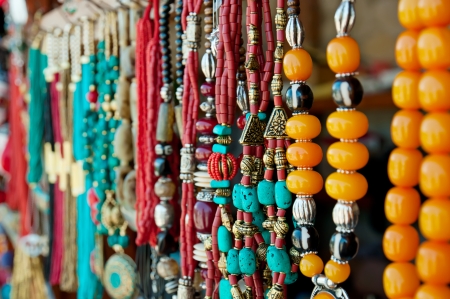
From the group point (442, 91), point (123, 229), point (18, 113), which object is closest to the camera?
point (442, 91)

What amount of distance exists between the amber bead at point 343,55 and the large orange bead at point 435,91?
0.07 m

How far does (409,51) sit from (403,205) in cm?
12

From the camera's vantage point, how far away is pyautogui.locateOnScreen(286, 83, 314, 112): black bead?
43 cm

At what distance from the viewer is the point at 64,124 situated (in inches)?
32.3

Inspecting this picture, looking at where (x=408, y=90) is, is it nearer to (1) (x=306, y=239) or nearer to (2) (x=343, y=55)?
(2) (x=343, y=55)

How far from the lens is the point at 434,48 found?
0.33m

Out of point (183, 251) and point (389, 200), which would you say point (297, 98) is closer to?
point (389, 200)

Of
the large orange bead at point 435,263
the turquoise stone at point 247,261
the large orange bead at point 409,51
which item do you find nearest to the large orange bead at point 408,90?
the large orange bead at point 409,51

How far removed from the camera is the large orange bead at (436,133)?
1.09 ft

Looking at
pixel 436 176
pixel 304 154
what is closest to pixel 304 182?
pixel 304 154

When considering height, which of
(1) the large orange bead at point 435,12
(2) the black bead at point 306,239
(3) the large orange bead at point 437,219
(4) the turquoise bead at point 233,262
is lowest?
(4) the turquoise bead at point 233,262

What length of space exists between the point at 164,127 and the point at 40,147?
16.5 inches

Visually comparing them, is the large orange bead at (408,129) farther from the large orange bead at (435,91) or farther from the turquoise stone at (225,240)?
the turquoise stone at (225,240)

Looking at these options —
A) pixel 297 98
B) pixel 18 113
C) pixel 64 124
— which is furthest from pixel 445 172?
pixel 18 113
